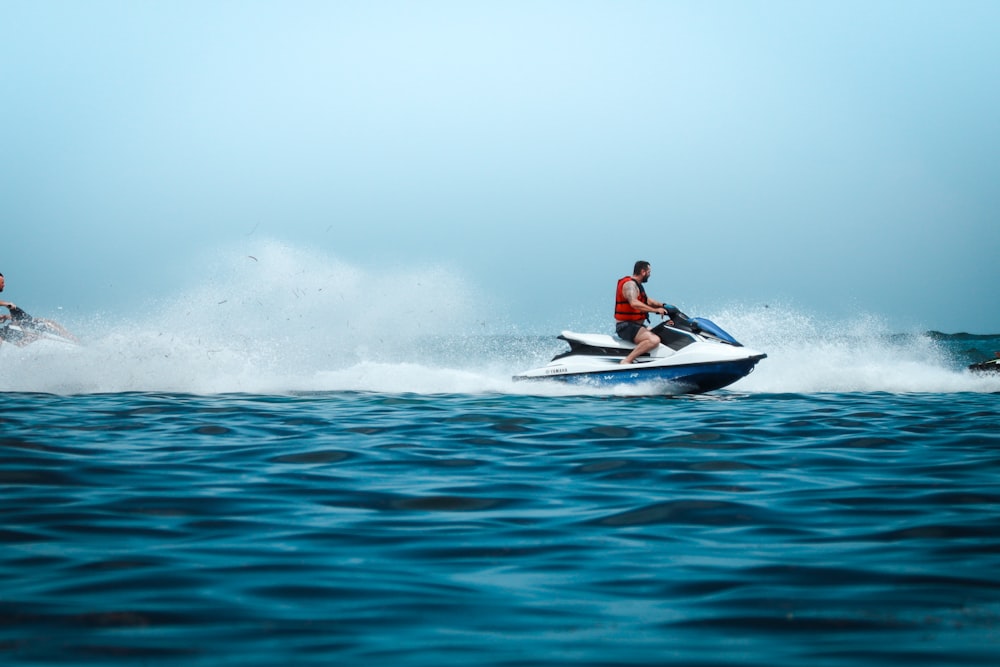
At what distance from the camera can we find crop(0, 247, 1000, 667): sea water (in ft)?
10.3

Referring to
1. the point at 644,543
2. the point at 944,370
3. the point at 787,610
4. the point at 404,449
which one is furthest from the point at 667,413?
the point at 944,370

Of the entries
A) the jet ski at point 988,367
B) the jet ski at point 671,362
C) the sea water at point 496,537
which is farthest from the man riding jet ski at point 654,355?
the jet ski at point 988,367

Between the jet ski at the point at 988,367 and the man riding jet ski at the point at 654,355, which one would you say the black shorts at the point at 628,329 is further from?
the jet ski at the point at 988,367

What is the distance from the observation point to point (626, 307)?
1402cm

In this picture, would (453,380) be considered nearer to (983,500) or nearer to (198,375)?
(198,375)

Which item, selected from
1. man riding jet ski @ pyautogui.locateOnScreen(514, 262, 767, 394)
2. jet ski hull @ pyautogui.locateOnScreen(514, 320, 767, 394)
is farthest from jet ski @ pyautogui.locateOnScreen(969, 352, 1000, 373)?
man riding jet ski @ pyautogui.locateOnScreen(514, 262, 767, 394)

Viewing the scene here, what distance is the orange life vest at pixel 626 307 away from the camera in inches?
551

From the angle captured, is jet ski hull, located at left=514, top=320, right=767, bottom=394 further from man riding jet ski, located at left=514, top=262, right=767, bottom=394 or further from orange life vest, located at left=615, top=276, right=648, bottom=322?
orange life vest, located at left=615, top=276, right=648, bottom=322

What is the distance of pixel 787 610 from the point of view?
3469 mm

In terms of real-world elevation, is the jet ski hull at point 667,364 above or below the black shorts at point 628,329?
below

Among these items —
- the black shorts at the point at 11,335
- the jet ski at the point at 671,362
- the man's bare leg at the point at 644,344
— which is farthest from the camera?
the black shorts at the point at 11,335

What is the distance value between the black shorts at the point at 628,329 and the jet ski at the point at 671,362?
0.07 m

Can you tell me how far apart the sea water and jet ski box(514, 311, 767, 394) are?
2738 mm

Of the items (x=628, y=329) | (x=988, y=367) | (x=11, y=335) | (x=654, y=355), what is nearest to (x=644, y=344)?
(x=654, y=355)
